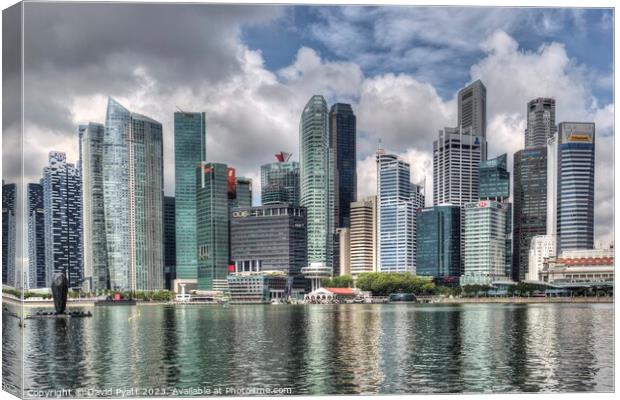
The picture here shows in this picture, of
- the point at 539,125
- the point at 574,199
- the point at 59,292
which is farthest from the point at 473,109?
the point at 59,292

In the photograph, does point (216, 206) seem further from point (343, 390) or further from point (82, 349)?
point (343, 390)

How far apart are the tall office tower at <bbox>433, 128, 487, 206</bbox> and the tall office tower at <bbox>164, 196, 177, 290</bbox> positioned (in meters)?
33.6

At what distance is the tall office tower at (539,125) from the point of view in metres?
46.0

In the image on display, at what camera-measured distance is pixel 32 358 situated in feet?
80.0

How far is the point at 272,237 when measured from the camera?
9931 centimetres

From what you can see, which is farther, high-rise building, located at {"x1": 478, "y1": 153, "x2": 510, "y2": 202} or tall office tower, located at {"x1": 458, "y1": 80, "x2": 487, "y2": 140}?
high-rise building, located at {"x1": 478, "y1": 153, "x2": 510, "y2": 202}

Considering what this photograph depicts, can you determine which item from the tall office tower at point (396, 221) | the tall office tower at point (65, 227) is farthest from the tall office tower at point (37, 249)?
the tall office tower at point (396, 221)

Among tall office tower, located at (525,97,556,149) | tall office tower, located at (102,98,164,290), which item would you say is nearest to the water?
tall office tower, located at (525,97,556,149)

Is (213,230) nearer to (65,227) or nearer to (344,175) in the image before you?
(344,175)

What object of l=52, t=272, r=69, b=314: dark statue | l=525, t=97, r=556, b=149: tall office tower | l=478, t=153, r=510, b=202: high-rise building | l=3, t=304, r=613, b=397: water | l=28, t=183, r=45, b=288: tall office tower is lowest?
l=3, t=304, r=613, b=397: water

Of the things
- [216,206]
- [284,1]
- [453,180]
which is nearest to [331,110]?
[453,180]

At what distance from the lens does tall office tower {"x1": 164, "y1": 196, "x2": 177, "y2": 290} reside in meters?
104

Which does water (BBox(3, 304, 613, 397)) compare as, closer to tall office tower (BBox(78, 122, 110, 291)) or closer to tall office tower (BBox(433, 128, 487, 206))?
tall office tower (BBox(433, 128, 487, 206))

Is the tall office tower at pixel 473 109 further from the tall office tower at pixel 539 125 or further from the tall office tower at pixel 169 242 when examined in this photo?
the tall office tower at pixel 169 242
